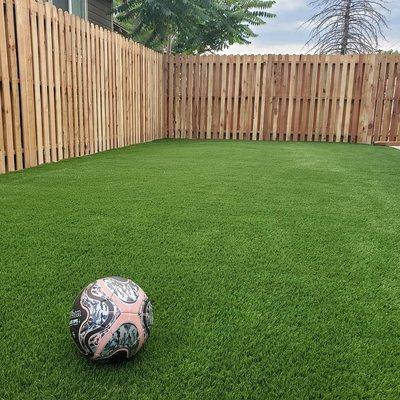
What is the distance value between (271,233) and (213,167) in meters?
2.99

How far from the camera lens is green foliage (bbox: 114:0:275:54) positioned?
14.7 meters

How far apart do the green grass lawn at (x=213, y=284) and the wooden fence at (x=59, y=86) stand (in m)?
1.39

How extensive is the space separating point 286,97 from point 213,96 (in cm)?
205

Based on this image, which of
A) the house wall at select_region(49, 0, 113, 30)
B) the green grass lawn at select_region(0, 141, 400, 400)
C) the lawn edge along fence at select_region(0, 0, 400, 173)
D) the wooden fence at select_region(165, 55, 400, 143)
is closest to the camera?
the green grass lawn at select_region(0, 141, 400, 400)

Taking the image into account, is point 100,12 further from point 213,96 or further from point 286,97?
point 286,97

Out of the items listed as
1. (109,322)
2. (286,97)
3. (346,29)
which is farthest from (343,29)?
(109,322)

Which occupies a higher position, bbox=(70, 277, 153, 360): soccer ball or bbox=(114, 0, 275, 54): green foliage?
bbox=(114, 0, 275, 54): green foliage

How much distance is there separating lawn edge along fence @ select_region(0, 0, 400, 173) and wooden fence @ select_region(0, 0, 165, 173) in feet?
0.10

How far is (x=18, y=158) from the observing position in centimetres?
531

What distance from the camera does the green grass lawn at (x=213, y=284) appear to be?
1.36 metres

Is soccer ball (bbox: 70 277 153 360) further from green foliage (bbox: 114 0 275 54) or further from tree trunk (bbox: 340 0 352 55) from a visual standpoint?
tree trunk (bbox: 340 0 352 55)

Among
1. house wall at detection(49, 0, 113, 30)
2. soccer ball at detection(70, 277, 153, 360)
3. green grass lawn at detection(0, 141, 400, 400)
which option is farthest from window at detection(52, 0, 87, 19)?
soccer ball at detection(70, 277, 153, 360)

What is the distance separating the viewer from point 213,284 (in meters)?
2.04

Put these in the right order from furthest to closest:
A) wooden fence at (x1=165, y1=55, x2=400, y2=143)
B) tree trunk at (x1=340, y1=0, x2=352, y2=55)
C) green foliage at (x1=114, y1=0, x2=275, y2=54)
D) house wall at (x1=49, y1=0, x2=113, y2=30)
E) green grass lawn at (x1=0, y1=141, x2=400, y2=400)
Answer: tree trunk at (x1=340, y1=0, x2=352, y2=55)
green foliage at (x1=114, y1=0, x2=275, y2=54)
house wall at (x1=49, y1=0, x2=113, y2=30)
wooden fence at (x1=165, y1=55, x2=400, y2=143)
green grass lawn at (x1=0, y1=141, x2=400, y2=400)
